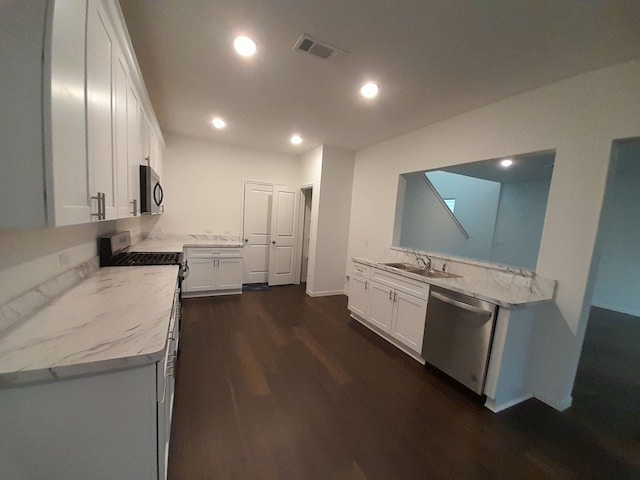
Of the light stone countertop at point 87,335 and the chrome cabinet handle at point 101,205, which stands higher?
the chrome cabinet handle at point 101,205

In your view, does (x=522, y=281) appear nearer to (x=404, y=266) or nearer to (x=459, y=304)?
(x=459, y=304)

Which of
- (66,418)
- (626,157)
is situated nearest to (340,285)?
(66,418)

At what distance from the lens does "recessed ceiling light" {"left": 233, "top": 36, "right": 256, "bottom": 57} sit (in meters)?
1.88

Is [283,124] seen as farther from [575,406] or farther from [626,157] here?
[626,157]

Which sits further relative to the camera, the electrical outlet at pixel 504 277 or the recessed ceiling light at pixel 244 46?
the electrical outlet at pixel 504 277

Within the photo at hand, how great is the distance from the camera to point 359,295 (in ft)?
11.7

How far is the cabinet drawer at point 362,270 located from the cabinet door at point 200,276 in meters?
2.44

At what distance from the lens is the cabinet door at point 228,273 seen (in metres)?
4.32

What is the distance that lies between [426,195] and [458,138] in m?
1.63

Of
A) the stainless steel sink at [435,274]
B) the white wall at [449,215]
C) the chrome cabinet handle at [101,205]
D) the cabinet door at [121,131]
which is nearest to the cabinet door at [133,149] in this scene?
the cabinet door at [121,131]

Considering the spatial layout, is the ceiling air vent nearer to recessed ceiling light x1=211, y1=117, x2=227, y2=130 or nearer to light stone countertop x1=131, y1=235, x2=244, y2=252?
recessed ceiling light x1=211, y1=117, x2=227, y2=130

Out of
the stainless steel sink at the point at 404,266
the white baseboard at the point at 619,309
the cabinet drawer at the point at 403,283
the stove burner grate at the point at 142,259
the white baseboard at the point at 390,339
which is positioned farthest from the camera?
the white baseboard at the point at 619,309

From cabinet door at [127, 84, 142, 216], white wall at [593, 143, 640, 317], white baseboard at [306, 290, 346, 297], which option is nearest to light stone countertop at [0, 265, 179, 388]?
cabinet door at [127, 84, 142, 216]

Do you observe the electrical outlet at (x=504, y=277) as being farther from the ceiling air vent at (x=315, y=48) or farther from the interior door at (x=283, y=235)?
the interior door at (x=283, y=235)
